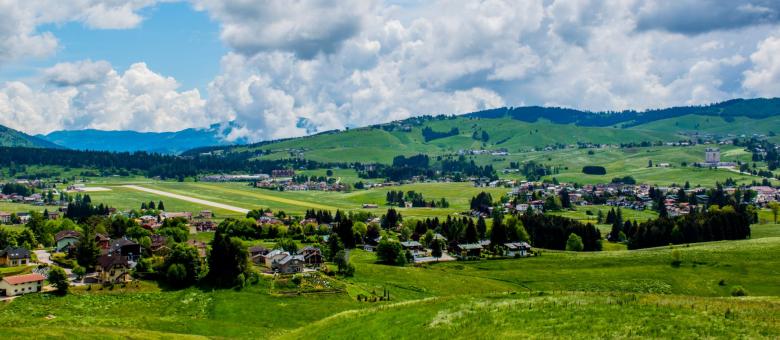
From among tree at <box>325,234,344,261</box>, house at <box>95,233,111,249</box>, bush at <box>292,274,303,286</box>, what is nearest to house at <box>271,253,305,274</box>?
bush at <box>292,274,303,286</box>

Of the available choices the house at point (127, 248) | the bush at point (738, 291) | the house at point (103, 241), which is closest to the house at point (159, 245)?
the house at point (127, 248)

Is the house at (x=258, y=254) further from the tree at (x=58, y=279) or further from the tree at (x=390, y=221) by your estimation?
the tree at (x=390, y=221)

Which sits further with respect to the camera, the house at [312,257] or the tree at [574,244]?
the tree at [574,244]

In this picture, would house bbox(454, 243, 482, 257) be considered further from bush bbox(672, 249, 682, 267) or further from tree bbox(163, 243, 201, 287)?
tree bbox(163, 243, 201, 287)

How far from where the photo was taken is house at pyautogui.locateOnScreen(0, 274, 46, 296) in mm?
77562

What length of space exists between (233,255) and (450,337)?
192 ft

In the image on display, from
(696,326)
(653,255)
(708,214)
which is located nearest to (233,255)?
(696,326)

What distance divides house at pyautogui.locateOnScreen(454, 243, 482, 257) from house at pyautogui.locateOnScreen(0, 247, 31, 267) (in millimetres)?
82132

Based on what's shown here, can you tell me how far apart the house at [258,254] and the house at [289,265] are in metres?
10.6

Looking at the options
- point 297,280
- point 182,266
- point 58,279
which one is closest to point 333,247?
point 297,280

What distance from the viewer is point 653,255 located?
116312 mm

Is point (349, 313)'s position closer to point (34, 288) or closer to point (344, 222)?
point (34, 288)

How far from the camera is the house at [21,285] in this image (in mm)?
77562

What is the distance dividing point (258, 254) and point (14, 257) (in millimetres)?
41060
